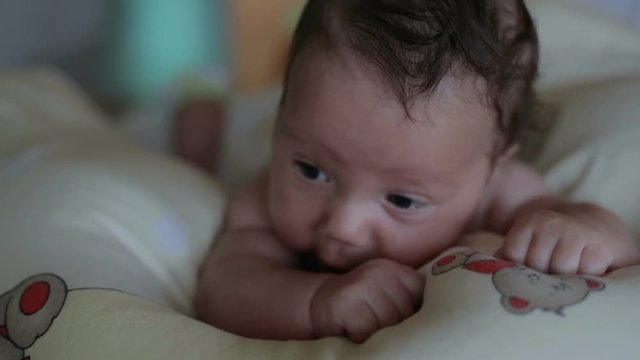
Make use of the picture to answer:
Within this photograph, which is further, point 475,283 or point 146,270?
point 146,270

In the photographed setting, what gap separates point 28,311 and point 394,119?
34 centimetres

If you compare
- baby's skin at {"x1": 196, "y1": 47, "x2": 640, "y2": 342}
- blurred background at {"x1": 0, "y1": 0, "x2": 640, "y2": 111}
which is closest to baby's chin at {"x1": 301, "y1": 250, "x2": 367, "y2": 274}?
baby's skin at {"x1": 196, "y1": 47, "x2": 640, "y2": 342}

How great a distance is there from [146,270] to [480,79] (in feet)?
1.15

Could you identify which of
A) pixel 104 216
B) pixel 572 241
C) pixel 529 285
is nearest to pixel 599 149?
pixel 572 241

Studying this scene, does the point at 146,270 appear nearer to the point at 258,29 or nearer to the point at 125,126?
the point at 125,126

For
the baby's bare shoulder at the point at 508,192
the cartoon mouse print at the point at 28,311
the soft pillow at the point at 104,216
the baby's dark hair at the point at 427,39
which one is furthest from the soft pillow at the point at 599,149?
the cartoon mouse print at the point at 28,311

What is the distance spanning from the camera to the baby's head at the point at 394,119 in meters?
0.79

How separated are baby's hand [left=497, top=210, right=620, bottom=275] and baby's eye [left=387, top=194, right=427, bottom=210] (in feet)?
0.33

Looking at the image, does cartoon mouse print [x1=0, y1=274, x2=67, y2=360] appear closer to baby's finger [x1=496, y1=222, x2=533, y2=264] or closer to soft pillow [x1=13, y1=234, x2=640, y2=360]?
soft pillow [x1=13, y1=234, x2=640, y2=360]

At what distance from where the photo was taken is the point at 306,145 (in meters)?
0.84

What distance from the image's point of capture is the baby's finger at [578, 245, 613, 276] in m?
0.73

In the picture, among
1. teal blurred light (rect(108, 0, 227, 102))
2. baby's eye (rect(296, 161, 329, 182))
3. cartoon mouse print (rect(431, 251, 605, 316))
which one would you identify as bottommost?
teal blurred light (rect(108, 0, 227, 102))

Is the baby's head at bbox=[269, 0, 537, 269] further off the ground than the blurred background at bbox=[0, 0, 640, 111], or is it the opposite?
the baby's head at bbox=[269, 0, 537, 269]

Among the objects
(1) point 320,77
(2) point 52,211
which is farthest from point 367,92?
(2) point 52,211
